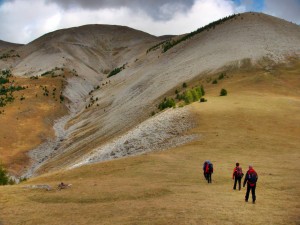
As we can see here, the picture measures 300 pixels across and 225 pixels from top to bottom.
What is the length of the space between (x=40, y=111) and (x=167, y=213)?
9766 cm

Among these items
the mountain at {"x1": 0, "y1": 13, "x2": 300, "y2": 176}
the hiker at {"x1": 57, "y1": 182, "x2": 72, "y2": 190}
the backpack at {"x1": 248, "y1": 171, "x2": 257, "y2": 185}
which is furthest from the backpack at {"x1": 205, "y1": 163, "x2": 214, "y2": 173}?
the mountain at {"x1": 0, "y1": 13, "x2": 300, "y2": 176}

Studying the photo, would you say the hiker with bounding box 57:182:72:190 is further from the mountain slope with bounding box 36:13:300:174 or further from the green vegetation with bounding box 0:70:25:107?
the green vegetation with bounding box 0:70:25:107

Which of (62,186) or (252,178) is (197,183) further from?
(62,186)

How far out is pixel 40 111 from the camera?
115250mm

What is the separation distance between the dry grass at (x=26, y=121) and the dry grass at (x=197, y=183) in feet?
124

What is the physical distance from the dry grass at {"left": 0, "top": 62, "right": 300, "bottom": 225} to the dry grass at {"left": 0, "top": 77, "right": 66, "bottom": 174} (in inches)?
1488

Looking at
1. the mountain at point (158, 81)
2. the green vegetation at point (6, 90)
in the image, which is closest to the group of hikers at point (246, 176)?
the mountain at point (158, 81)

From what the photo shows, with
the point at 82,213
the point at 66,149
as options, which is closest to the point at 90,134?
the point at 66,149

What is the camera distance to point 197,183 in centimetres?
3122

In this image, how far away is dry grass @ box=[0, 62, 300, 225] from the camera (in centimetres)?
2288

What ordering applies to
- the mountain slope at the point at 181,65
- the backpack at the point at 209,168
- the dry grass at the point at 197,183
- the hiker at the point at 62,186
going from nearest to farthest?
the dry grass at the point at 197,183
the backpack at the point at 209,168
the hiker at the point at 62,186
the mountain slope at the point at 181,65

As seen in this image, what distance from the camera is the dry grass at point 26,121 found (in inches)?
3123

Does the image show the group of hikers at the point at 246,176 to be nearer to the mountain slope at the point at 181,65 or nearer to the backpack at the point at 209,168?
the backpack at the point at 209,168

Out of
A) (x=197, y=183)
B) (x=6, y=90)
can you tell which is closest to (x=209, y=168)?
(x=197, y=183)
